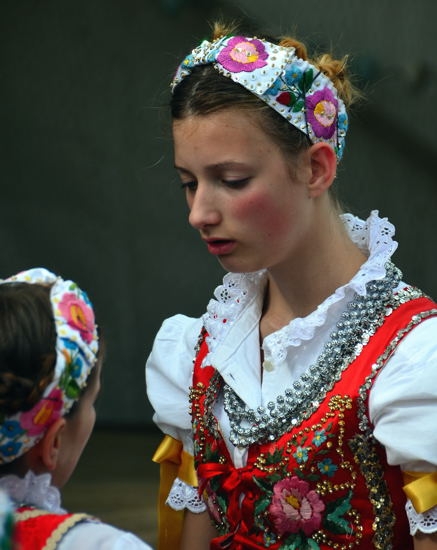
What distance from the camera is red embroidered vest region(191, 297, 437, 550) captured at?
2092 millimetres

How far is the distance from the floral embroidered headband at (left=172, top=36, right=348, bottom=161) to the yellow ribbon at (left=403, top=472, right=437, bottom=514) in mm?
648

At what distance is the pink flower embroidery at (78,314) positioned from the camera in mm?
1820

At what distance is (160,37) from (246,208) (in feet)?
7.87

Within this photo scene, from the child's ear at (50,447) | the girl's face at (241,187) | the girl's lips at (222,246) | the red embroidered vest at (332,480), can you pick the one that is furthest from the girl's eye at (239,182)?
the child's ear at (50,447)

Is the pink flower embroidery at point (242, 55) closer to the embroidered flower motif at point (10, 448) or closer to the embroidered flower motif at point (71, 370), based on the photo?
the embroidered flower motif at point (71, 370)

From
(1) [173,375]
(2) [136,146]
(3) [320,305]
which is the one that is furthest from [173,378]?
(2) [136,146]

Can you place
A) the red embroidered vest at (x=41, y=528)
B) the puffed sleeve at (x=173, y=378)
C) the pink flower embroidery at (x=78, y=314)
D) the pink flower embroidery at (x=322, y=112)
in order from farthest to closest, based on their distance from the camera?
the puffed sleeve at (x=173, y=378), the pink flower embroidery at (x=322, y=112), the pink flower embroidery at (x=78, y=314), the red embroidered vest at (x=41, y=528)

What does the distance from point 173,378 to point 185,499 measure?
0.83 ft

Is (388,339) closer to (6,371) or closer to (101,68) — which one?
(6,371)

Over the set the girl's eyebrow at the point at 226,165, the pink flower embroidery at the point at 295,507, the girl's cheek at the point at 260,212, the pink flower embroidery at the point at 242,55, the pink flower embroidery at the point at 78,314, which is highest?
the pink flower embroidery at the point at 242,55

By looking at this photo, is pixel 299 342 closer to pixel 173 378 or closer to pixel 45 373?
pixel 173 378

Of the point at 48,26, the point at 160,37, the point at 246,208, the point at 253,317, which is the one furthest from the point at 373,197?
the point at 246,208

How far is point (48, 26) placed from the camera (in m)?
4.52

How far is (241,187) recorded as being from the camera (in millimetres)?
2137
